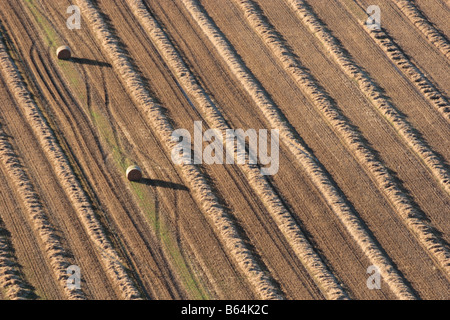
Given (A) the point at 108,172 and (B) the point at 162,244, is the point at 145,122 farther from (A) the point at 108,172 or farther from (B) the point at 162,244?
(B) the point at 162,244

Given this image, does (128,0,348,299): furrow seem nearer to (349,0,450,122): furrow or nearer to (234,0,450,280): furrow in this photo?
(234,0,450,280): furrow

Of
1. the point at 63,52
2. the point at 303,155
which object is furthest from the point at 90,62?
the point at 303,155

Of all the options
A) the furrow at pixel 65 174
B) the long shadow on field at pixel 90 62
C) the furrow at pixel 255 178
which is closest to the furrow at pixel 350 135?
the furrow at pixel 255 178

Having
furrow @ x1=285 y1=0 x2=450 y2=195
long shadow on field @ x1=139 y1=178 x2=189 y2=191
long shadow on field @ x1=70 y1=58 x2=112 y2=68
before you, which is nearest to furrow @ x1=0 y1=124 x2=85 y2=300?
long shadow on field @ x1=139 y1=178 x2=189 y2=191

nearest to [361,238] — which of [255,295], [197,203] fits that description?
[255,295]

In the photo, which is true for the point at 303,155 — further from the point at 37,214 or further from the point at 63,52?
the point at 63,52
